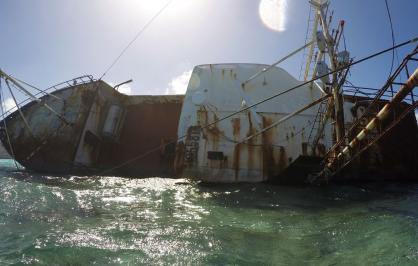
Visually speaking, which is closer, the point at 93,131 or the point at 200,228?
the point at 200,228

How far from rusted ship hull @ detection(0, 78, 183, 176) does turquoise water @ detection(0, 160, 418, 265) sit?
20.9ft

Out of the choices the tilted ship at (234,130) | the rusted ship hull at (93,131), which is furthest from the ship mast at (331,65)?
the rusted ship hull at (93,131)

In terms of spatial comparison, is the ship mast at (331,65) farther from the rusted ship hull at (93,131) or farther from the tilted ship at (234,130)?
the rusted ship hull at (93,131)

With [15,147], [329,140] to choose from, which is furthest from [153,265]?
[15,147]

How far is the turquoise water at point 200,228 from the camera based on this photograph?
4383 mm

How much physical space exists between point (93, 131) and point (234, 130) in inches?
338

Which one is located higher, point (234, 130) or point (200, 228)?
point (234, 130)

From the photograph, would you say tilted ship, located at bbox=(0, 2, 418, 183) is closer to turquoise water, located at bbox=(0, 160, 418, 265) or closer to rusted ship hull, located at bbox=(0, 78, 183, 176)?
rusted ship hull, located at bbox=(0, 78, 183, 176)

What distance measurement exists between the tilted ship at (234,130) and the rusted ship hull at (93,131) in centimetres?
6

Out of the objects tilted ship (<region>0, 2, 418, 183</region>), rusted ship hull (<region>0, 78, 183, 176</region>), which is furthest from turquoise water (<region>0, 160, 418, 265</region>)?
rusted ship hull (<region>0, 78, 183, 176</region>)

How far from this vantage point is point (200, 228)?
5.88m

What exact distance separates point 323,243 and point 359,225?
142 centimetres

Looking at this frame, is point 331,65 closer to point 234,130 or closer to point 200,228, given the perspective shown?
point 234,130

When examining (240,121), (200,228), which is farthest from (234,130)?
(200,228)
